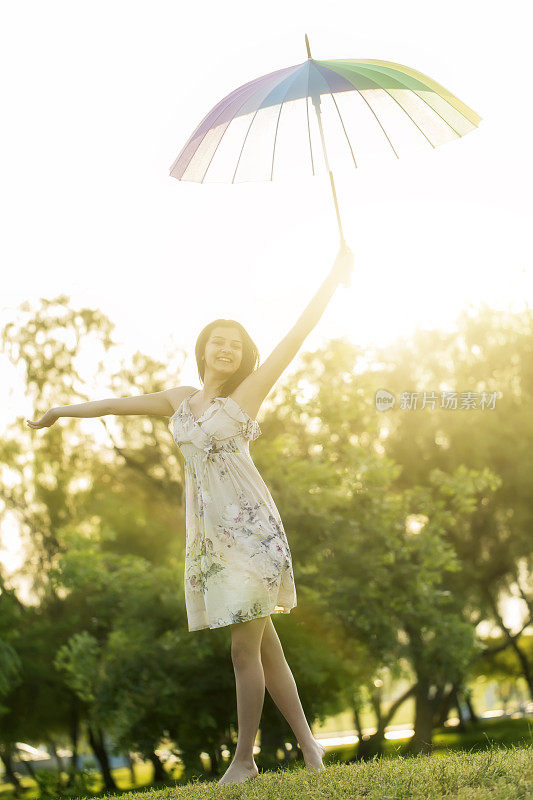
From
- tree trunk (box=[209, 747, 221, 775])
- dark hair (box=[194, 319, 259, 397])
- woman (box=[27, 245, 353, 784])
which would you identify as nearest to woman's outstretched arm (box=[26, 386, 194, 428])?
woman (box=[27, 245, 353, 784])

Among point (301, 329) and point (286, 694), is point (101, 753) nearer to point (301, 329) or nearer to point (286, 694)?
point (286, 694)

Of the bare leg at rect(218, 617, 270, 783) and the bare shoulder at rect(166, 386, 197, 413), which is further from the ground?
the bare shoulder at rect(166, 386, 197, 413)

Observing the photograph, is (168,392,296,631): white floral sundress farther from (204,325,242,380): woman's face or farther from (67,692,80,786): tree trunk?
(67,692,80,786): tree trunk

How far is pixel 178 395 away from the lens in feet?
16.2

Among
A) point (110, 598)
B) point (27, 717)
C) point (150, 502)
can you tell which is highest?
point (150, 502)

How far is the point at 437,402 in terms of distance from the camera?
18.5m

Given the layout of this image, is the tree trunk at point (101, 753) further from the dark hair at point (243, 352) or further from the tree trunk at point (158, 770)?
the dark hair at point (243, 352)

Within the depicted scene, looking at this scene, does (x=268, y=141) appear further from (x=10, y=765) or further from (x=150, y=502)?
(x=10, y=765)

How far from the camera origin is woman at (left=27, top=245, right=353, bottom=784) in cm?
447

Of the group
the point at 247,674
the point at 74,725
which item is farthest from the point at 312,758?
the point at 74,725

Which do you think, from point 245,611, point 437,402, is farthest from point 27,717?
point 245,611

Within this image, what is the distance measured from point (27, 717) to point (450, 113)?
59.7 feet

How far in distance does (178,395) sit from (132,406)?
0.28 metres

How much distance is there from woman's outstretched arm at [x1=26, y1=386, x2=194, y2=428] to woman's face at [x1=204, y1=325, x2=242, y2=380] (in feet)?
0.81
